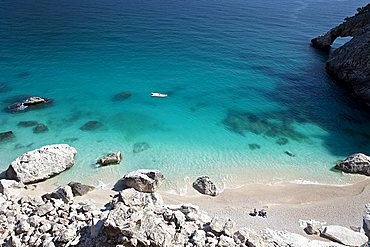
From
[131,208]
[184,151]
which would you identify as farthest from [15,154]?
[131,208]

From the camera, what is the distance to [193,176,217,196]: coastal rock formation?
24922 mm

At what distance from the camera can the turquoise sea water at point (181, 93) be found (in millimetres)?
29672

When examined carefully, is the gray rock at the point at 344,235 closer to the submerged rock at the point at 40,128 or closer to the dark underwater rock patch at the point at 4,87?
the submerged rock at the point at 40,128

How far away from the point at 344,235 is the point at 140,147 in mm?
19066

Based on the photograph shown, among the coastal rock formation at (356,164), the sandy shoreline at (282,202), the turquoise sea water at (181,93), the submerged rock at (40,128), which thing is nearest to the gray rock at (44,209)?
the sandy shoreline at (282,202)

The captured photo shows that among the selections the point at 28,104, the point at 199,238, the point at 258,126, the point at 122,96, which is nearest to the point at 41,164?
the point at 28,104

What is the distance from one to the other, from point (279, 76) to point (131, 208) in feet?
129

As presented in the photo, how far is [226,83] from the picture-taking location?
46.4m

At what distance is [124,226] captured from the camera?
1495 centimetres

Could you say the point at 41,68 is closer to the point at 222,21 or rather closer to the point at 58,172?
the point at 58,172

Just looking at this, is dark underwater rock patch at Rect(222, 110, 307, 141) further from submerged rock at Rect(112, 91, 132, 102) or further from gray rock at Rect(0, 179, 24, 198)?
gray rock at Rect(0, 179, 24, 198)

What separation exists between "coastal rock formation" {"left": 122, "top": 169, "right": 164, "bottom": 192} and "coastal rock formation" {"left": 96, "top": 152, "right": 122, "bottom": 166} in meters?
3.03

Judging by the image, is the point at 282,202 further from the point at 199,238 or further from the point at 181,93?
the point at 181,93

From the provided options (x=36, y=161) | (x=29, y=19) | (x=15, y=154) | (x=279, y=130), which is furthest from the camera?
(x=29, y=19)
